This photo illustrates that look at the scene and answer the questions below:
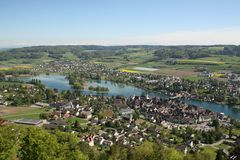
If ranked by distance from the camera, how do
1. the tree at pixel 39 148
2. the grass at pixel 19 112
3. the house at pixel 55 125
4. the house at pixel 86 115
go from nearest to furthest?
the tree at pixel 39 148 < the house at pixel 55 125 < the grass at pixel 19 112 < the house at pixel 86 115

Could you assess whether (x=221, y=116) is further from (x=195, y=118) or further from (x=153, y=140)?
(x=153, y=140)

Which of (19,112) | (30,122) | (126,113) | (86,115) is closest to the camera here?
(30,122)

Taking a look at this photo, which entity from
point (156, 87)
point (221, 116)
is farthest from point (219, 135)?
point (156, 87)

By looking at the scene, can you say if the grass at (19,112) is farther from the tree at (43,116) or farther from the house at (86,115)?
the house at (86,115)

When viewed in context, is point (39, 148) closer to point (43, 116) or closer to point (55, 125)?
point (55, 125)

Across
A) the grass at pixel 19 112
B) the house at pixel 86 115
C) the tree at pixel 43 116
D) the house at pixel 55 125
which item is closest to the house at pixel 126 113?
the house at pixel 86 115

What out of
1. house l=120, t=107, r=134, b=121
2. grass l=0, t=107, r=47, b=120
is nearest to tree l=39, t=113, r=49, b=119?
grass l=0, t=107, r=47, b=120

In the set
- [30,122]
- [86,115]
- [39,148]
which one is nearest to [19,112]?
[30,122]

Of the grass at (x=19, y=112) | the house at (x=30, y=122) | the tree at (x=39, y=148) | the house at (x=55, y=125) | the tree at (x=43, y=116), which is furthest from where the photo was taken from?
the grass at (x=19, y=112)

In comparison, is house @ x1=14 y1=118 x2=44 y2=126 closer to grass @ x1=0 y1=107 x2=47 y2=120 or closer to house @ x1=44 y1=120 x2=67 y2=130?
house @ x1=44 y1=120 x2=67 y2=130
